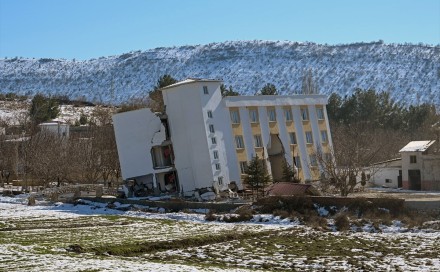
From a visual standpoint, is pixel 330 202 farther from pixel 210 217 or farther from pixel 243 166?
pixel 243 166

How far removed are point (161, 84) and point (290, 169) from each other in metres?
33.6

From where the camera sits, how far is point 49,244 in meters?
33.3

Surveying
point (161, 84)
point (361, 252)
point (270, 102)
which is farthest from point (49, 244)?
point (161, 84)

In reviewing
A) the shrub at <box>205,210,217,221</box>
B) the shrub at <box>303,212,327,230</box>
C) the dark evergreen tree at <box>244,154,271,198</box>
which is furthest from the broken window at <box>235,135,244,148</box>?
the shrub at <box>303,212,327,230</box>

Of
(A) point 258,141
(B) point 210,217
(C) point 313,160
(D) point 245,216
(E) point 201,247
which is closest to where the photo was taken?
(E) point 201,247

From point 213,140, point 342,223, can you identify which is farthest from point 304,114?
point 342,223

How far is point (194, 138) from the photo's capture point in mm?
68000

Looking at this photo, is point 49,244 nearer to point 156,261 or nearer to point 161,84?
point 156,261

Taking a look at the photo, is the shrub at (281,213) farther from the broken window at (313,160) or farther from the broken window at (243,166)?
the broken window at (313,160)

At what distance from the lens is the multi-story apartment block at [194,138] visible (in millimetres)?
67625

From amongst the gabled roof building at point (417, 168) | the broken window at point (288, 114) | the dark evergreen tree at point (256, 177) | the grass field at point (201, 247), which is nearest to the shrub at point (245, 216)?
the grass field at point (201, 247)

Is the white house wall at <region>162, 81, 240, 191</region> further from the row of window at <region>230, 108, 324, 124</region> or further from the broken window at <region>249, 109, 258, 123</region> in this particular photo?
the broken window at <region>249, 109, 258, 123</region>

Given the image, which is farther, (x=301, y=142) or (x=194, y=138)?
(x=301, y=142)

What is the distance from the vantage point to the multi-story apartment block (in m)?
67.6
